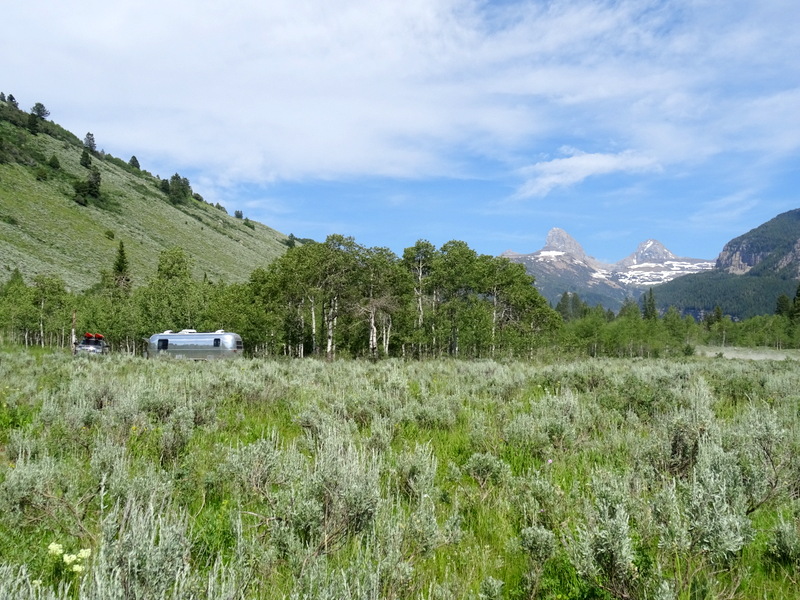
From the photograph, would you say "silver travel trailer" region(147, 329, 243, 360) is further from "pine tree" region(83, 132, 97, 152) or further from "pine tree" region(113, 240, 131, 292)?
"pine tree" region(83, 132, 97, 152)

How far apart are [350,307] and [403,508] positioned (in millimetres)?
32794

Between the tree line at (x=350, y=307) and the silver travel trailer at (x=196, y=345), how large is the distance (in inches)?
190

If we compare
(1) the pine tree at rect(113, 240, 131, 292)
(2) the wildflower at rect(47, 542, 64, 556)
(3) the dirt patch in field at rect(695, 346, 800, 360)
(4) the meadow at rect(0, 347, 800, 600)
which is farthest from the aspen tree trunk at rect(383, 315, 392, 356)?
(1) the pine tree at rect(113, 240, 131, 292)

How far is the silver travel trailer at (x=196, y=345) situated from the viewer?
109ft

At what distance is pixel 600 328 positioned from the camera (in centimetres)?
6775

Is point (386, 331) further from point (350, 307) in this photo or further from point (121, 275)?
point (121, 275)

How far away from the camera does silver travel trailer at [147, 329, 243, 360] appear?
33.3 metres

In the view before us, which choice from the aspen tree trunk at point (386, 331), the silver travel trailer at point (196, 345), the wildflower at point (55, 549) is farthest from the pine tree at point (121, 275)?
the wildflower at point (55, 549)

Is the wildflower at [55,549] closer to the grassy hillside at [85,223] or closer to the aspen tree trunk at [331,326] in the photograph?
the aspen tree trunk at [331,326]

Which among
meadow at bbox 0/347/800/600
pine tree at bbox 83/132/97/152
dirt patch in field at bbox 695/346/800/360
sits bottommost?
dirt patch in field at bbox 695/346/800/360

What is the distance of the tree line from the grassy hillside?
17190 millimetres

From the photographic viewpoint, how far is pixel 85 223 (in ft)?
306

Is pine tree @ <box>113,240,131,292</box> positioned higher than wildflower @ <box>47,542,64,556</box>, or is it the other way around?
pine tree @ <box>113,240,131,292</box>

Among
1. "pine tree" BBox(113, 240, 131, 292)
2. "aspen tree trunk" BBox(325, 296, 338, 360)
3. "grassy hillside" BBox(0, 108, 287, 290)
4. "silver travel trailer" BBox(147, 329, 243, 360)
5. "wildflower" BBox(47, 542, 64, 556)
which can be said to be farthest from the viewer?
"grassy hillside" BBox(0, 108, 287, 290)
